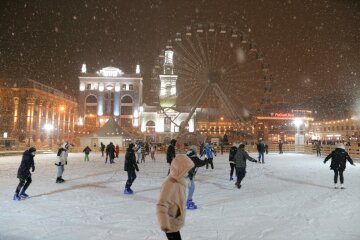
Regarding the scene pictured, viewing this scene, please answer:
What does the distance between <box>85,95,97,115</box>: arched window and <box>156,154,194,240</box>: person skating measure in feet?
243

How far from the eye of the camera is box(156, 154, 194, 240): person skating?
3412mm

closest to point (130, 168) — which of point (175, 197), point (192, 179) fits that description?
point (192, 179)

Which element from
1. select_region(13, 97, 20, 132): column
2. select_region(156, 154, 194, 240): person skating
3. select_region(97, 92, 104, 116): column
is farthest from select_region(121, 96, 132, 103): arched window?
select_region(156, 154, 194, 240): person skating

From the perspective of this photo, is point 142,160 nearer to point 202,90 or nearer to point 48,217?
point 202,90

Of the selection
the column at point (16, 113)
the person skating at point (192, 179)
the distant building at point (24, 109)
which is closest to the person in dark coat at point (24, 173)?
the person skating at point (192, 179)

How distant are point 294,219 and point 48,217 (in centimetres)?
496

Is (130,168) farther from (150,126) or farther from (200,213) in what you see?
(150,126)

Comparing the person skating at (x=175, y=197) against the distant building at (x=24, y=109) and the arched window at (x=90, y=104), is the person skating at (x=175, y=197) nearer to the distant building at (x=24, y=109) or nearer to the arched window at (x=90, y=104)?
the distant building at (x=24, y=109)

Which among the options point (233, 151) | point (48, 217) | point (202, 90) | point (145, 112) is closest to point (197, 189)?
point (233, 151)

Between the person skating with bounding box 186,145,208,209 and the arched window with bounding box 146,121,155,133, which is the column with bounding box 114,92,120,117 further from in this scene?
the person skating with bounding box 186,145,208,209

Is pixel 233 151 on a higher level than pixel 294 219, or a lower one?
higher

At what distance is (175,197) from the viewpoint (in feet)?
11.4

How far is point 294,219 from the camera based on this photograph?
652 cm

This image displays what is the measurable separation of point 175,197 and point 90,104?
74856 millimetres
